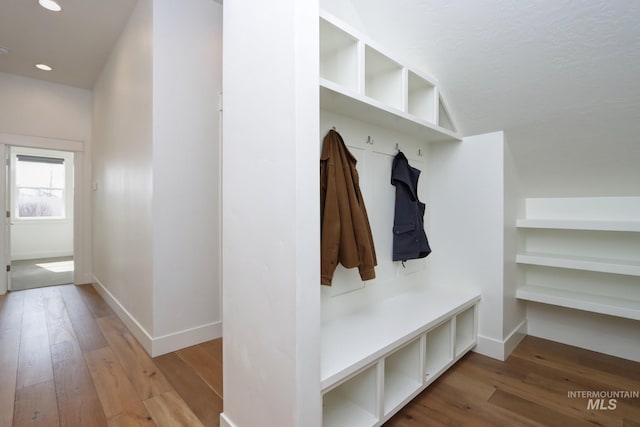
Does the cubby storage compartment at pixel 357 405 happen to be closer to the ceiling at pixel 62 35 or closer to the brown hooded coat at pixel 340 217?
the brown hooded coat at pixel 340 217

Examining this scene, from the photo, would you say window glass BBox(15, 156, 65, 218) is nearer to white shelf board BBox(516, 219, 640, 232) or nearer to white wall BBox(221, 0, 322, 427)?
white wall BBox(221, 0, 322, 427)

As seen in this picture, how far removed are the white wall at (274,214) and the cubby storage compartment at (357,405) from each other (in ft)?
1.10

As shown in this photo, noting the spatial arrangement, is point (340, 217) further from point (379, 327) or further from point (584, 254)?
point (584, 254)

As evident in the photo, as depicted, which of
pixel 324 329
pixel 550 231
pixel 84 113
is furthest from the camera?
pixel 84 113

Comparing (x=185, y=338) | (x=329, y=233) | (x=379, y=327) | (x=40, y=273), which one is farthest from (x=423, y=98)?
(x=40, y=273)

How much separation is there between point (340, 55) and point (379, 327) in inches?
57.8

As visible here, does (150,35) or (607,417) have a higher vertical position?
(150,35)

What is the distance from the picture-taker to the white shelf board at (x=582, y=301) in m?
1.96

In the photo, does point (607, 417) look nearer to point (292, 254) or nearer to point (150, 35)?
point (292, 254)

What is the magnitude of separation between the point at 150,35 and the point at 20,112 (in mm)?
2931

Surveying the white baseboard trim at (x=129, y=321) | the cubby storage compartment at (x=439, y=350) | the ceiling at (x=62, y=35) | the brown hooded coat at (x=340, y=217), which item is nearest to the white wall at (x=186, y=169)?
the white baseboard trim at (x=129, y=321)

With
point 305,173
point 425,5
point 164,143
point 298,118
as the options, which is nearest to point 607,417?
point 305,173

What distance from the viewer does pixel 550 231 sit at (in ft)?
7.96

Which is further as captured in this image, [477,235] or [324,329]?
[477,235]
